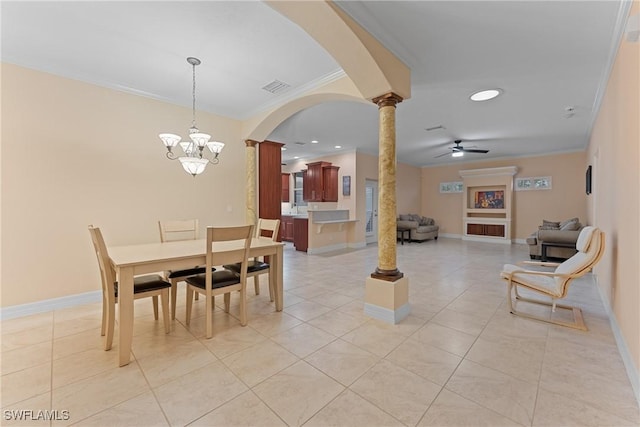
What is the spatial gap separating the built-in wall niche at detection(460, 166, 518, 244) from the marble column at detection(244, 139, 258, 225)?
7.41 meters

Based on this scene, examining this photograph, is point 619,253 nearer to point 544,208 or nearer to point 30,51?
point 30,51

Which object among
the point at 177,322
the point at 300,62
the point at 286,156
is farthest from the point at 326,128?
the point at 177,322

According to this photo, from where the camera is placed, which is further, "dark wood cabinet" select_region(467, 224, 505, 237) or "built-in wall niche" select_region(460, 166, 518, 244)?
"dark wood cabinet" select_region(467, 224, 505, 237)

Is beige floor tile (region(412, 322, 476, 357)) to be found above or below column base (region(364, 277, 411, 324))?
below

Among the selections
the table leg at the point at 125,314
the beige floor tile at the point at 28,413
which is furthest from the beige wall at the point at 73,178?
the beige floor tile at the point at 28,413

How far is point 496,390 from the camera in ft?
5.95

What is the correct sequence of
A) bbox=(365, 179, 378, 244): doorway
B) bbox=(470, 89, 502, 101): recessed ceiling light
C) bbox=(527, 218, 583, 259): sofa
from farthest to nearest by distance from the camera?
bbox=(365, 179, 378, 244): doorway → bbox=(527, 218, 583, 259): sofa → bbox=(470, 89, 502, 101): recessed ceiling light

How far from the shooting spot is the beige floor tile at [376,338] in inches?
92.7

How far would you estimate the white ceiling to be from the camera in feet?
7.33

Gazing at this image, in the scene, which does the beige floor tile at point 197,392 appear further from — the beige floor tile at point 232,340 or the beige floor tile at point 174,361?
the beige floor tile at point 232,340

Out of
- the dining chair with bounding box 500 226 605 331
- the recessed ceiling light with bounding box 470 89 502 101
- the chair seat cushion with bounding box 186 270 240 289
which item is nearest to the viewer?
the chair seat cushion with bounding box 186 270 240 289

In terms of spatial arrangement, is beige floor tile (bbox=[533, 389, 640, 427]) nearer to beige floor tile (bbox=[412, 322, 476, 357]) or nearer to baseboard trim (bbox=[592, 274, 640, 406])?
baseboard trim (bbox=[592, 274, 640, 406])

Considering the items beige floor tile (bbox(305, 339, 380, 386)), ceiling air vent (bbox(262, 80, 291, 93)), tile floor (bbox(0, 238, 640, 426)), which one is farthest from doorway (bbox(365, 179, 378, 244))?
beige floor tile (bbox(305, 339, 380, 386))

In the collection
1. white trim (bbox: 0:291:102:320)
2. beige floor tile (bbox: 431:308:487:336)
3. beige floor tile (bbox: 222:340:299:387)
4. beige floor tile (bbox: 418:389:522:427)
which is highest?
white trim (bbox: 0:291:102:320)
